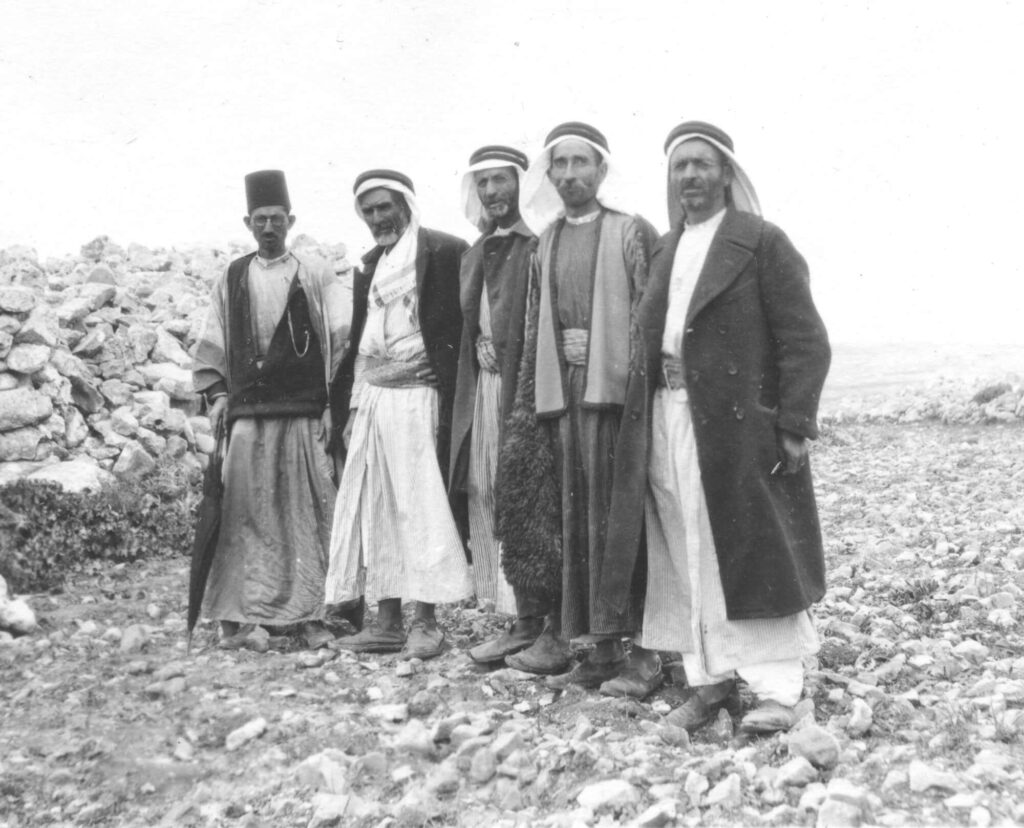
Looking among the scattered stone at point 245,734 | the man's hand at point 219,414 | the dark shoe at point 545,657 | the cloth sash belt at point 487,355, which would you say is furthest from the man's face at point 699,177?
the man's hand at point 219,414

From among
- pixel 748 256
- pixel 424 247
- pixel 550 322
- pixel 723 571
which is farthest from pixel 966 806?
pixel 424 247

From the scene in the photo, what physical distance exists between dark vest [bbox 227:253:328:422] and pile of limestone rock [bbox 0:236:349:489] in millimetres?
1769

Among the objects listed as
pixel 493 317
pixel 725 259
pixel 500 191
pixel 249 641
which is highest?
pixel 500 191

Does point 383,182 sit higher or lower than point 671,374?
higher

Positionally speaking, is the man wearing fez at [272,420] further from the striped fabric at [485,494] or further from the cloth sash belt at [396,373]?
the striped fabric at [485,494]

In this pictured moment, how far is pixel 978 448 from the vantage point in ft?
40.9

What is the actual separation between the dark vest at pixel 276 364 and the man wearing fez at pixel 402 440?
307mm

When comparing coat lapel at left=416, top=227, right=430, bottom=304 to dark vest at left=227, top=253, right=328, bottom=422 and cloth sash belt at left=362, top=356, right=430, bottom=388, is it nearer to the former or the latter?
cloth sash belt at left=362, top=356, right=430, bottom=388

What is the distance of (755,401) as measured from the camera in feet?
11.7

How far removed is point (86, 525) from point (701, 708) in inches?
207

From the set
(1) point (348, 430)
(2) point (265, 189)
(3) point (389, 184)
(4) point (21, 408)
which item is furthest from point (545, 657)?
(4) point (21, 408)

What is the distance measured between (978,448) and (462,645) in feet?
30.8

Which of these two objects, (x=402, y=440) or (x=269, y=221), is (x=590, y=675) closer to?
(x=402, y=440)

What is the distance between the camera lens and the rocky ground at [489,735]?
302cm
